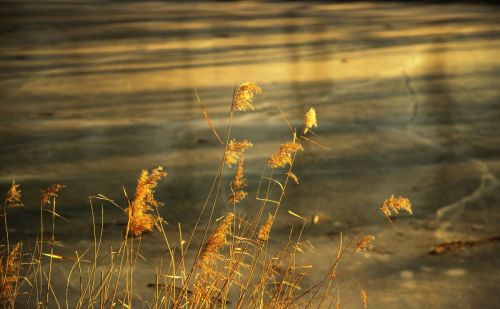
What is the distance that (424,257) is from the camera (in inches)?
98.6

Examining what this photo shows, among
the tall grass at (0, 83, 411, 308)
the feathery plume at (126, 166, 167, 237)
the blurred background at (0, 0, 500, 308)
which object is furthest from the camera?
the blurred background at (0, 0, 500, 308)

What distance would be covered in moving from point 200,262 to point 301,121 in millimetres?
2290

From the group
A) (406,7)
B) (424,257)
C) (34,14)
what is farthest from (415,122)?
(34,14)

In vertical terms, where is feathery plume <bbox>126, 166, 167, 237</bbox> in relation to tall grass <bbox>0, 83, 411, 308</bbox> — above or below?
above

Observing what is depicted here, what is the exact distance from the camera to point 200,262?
158cm

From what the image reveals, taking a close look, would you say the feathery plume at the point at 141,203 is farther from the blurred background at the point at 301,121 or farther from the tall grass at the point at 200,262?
the blurred background at the point at 301,121

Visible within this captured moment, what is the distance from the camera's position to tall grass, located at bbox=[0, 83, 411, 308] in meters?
1.56

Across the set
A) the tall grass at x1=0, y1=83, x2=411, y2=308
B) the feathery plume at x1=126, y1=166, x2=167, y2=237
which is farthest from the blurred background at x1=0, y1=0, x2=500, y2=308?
the feathery plume at x1=126, y1=166, x2=167, y2=237

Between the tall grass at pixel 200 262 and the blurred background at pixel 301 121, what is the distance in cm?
7

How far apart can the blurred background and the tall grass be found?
7 centimetres

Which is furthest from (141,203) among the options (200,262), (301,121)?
(301,121)

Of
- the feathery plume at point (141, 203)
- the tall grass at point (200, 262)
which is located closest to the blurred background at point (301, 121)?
the tall grass at point (200, 262)

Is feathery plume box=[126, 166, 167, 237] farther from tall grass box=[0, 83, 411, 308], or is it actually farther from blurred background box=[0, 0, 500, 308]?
blurred background box=[0, 0, 500, 308]

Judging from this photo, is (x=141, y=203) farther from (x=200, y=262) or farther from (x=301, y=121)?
(x=301, y=121)
